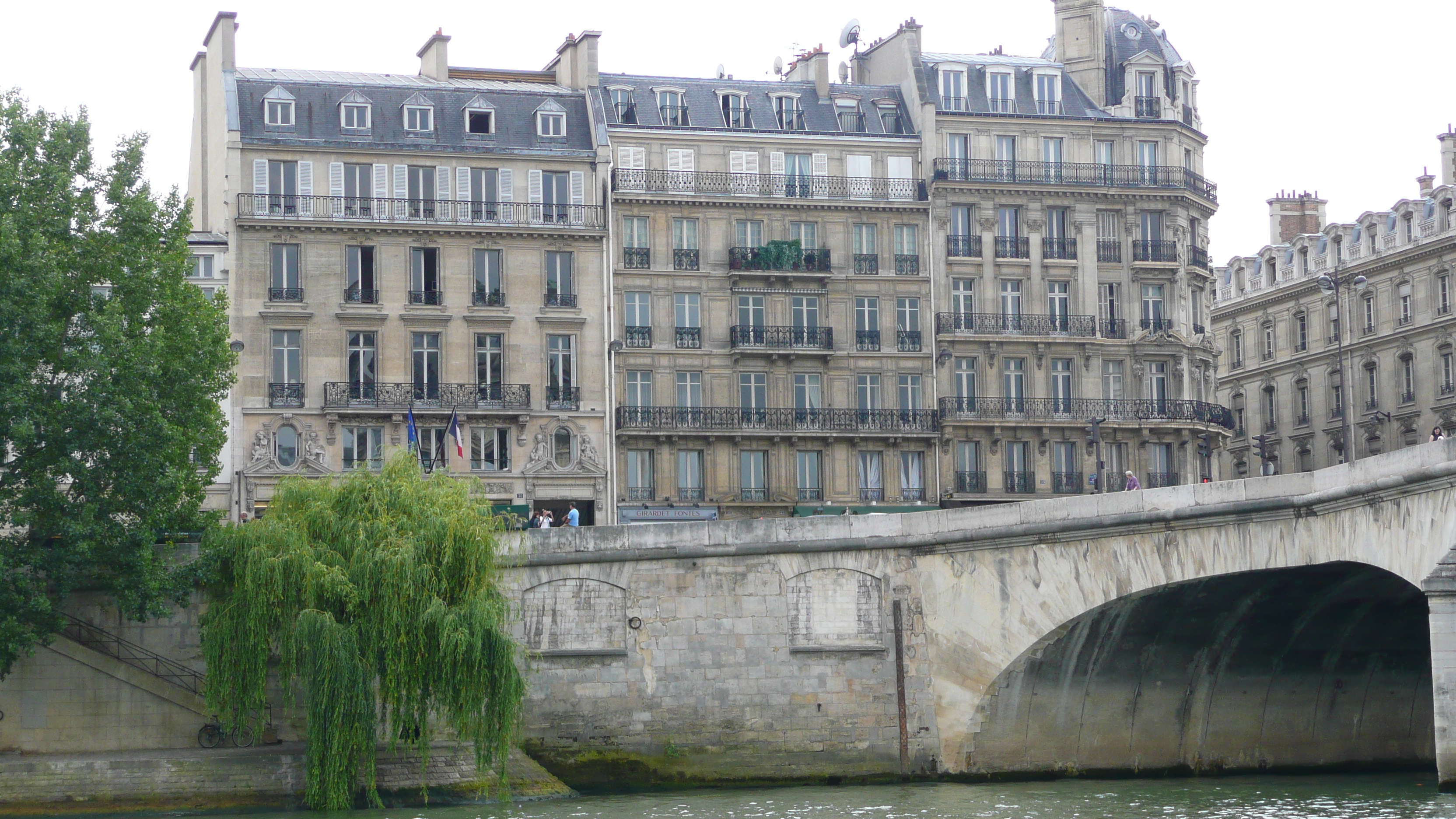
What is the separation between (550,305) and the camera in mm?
64062

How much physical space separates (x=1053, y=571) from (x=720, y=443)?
23332 millimetres

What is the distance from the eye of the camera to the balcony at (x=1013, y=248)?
6906cm

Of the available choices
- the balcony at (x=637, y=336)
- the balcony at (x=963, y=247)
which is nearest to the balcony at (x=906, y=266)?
the balcony at (x=963, y=247)

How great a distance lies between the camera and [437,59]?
69000 mm

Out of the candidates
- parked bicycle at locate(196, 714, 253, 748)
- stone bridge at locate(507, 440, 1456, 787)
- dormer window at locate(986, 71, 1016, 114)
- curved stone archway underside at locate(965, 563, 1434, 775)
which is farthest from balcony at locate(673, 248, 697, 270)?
parked bicycle at locate(196, 714, 253, 748)

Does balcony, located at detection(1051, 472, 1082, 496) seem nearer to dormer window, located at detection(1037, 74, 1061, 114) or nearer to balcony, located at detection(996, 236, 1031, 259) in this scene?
balcony, located at detection(996, 236, 1031, 259)

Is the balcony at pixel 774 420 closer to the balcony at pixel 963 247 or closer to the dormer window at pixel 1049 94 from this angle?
the balcony at pixel 963 247

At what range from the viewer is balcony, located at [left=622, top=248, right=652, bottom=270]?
6606 cm

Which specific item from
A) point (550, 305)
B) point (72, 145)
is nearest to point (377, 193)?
point (550, 305)

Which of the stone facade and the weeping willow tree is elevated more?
the stone facade

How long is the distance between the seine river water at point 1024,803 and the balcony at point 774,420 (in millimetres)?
22695

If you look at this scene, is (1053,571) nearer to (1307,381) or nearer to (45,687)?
(45,687)

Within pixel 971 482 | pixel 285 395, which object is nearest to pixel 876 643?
pixel 971 482

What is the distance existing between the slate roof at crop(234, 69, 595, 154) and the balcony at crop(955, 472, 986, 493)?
15162mm
